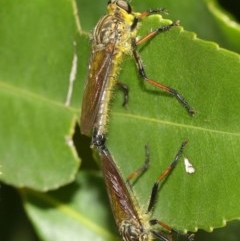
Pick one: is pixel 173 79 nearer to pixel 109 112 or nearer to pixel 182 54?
pixel 182 54

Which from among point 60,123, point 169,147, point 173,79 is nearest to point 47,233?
point 60,123

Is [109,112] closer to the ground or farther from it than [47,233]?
farther from it

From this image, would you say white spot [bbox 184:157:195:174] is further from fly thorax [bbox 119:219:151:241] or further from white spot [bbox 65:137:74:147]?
white spot [bbox 65:137:74:147]

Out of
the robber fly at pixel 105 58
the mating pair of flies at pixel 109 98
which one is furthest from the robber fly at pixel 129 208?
the robber fly at pixel 105 58

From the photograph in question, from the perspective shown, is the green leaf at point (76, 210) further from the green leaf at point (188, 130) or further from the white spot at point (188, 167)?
the white spot at point (188, 167)

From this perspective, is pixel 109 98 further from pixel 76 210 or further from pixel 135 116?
pixel 76 210

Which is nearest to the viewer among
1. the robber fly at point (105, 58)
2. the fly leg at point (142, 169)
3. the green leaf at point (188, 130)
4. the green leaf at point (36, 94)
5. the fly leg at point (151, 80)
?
the green leaf at point (188, 130)

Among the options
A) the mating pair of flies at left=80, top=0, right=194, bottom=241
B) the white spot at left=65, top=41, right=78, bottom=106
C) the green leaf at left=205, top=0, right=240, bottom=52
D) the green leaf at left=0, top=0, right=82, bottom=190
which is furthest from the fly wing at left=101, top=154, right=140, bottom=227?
the green leaf at left=205, top=0, right=240, bottom=52

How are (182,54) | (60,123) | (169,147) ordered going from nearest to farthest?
1. (182,54)
2. (169,147)
3. (60,123)
